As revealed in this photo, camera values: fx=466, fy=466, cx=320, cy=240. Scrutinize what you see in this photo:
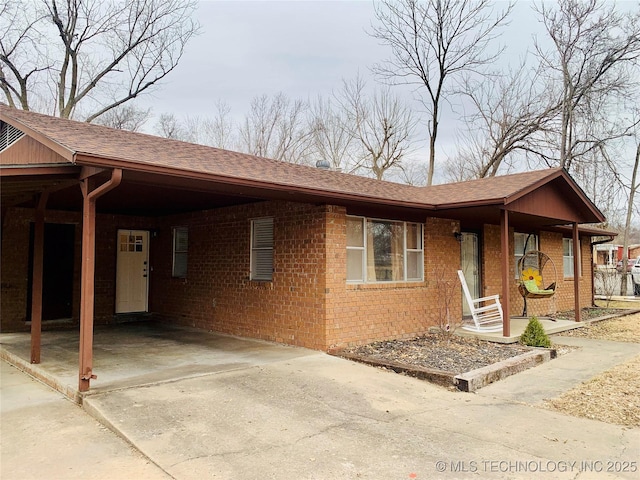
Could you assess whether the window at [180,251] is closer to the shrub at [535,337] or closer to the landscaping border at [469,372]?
the landscaping border at [469,372]

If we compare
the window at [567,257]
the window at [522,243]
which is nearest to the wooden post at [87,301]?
the window at [522,243]

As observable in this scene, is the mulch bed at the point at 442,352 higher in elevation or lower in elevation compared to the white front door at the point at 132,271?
lower

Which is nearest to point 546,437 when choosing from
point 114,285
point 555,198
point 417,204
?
point 417,204

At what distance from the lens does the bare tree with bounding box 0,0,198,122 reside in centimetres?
1830

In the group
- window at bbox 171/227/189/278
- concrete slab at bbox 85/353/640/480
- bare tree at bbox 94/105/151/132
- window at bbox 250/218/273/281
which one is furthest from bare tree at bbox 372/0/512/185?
concrete slab at bbox 85/353/640/480

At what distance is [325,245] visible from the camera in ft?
23.7

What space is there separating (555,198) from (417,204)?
12.5ft

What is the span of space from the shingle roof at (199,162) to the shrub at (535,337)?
2.24 meters

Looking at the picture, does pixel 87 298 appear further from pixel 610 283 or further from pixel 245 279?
pixel 610 283

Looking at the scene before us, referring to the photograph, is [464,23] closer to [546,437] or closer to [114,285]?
[114,285]

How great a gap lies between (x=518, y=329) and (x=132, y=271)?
27.8 ft

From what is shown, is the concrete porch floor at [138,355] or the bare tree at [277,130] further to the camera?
the bare tree at [277,130]

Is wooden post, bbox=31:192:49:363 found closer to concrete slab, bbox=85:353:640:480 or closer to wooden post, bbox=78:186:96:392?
wooden post, bbox=78:186:96:392

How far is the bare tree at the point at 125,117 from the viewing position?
76.7 feet
